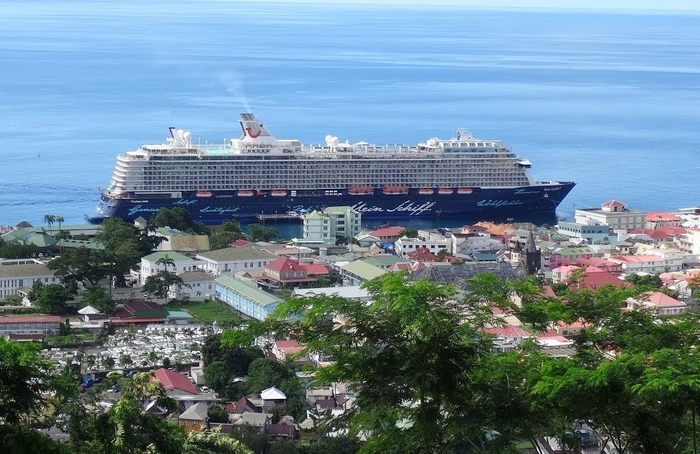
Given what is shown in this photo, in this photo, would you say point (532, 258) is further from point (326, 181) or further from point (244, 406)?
point (326, 181)

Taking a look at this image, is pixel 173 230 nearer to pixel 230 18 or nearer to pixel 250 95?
pixel 250 95

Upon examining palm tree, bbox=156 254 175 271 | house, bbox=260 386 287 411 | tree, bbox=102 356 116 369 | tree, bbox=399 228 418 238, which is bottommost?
house, bbox=260 386 287 411

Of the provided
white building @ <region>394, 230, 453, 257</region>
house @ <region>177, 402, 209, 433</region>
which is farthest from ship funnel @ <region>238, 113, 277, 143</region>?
house @ <region>177, 402, 209, 433</region>

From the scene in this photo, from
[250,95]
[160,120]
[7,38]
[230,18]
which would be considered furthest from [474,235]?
[230,18]

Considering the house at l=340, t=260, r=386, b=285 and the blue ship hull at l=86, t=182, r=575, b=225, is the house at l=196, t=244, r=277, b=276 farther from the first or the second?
the blue ship hull at l=86, t=182, r=575, b=225

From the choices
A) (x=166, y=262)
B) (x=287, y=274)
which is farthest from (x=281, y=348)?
(x=166, y=262)
